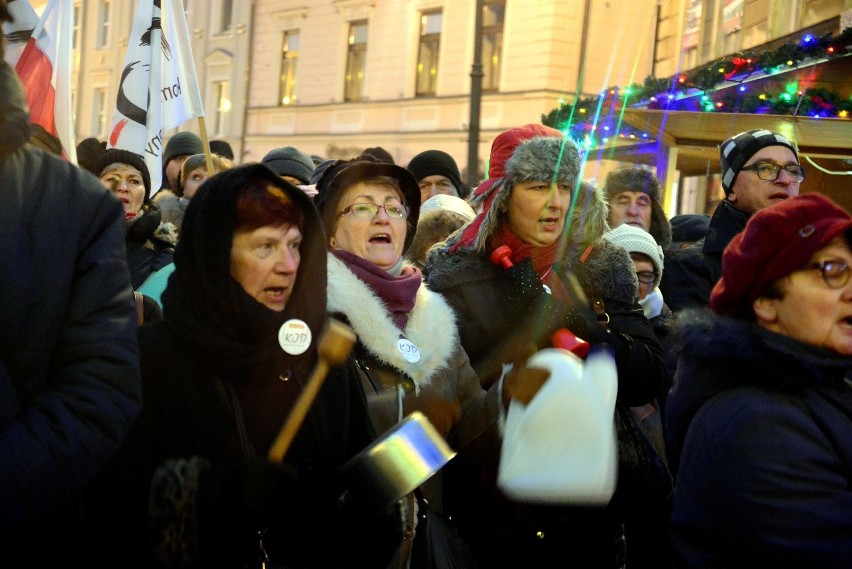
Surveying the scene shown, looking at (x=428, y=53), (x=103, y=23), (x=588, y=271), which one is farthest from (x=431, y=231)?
(x=103, y=23)

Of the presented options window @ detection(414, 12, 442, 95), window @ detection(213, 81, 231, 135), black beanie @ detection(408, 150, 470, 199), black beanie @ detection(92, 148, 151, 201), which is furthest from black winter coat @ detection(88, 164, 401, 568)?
window @ detection(213, 81, 231, 135)

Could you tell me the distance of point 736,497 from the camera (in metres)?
2.28

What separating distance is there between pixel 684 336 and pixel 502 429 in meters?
0.60

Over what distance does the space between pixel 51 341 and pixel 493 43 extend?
69.9 ft

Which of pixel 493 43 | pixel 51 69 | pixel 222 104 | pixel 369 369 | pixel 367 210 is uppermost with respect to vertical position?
pixel 493 43

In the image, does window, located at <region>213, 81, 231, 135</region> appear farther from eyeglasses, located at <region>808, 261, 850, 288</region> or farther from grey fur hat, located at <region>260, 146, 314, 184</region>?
eyeglasses, located at <region>808, 261, 850, 288</region>

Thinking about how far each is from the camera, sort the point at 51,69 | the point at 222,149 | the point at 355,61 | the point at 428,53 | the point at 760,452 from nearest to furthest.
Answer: the point at 760,452 < the point at 51,69 < the point at 222,149 < the point at 428,53 < the point at 355,61

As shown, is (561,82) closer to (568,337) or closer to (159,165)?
(159,165)

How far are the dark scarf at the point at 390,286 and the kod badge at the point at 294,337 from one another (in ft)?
2.03

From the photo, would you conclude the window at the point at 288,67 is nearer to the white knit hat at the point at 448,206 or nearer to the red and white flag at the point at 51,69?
the red and white flag at the point at 51,69

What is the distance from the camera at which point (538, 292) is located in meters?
3.42

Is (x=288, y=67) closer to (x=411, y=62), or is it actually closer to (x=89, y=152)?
(x=411, y=62)

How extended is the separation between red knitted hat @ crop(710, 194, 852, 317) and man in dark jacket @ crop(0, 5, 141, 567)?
1548 mm

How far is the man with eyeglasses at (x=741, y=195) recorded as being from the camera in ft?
14.0
